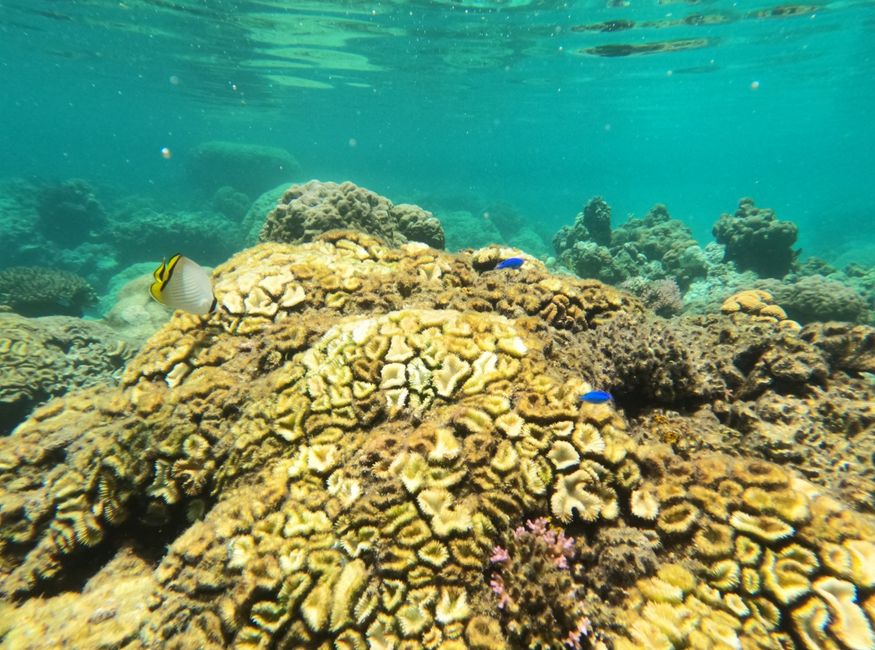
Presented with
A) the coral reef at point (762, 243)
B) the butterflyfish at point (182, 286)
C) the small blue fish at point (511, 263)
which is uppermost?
the coral reef at point (762, 243)

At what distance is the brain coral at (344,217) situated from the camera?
8.20 meters

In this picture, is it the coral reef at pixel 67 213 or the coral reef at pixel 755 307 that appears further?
the coral reef at pixel 67 213

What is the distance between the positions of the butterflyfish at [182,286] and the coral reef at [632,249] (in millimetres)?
12969

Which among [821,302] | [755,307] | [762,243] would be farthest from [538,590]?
[762,243]

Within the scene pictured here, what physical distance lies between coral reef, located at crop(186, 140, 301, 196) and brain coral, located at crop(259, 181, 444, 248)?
32103mm

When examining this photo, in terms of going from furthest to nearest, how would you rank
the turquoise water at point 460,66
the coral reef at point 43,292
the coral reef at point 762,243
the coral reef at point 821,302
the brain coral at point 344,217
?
1. the turquoise water at point 460,66
2. the coral reef at point 762,243
3. the coral reef at point 43,292
4. the coral reef at point 821,302
5. the brain coral at point 344,217

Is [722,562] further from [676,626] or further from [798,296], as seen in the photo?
[798,296]

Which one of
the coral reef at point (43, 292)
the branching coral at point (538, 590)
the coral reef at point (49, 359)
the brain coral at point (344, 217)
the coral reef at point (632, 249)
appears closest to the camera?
the branching coral at point (538, 590)

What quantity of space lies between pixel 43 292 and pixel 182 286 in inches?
627

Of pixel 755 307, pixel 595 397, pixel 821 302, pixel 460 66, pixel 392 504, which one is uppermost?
pixel 460 66

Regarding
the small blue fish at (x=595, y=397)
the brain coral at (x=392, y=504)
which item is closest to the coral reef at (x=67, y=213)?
the brain coral at (x=392, y=504)

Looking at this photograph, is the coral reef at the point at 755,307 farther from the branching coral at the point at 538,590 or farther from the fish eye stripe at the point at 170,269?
the fish eye stripe at the point at 170,269

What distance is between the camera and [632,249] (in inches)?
655

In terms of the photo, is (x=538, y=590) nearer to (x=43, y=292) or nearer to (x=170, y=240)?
(x=43, y=292)
